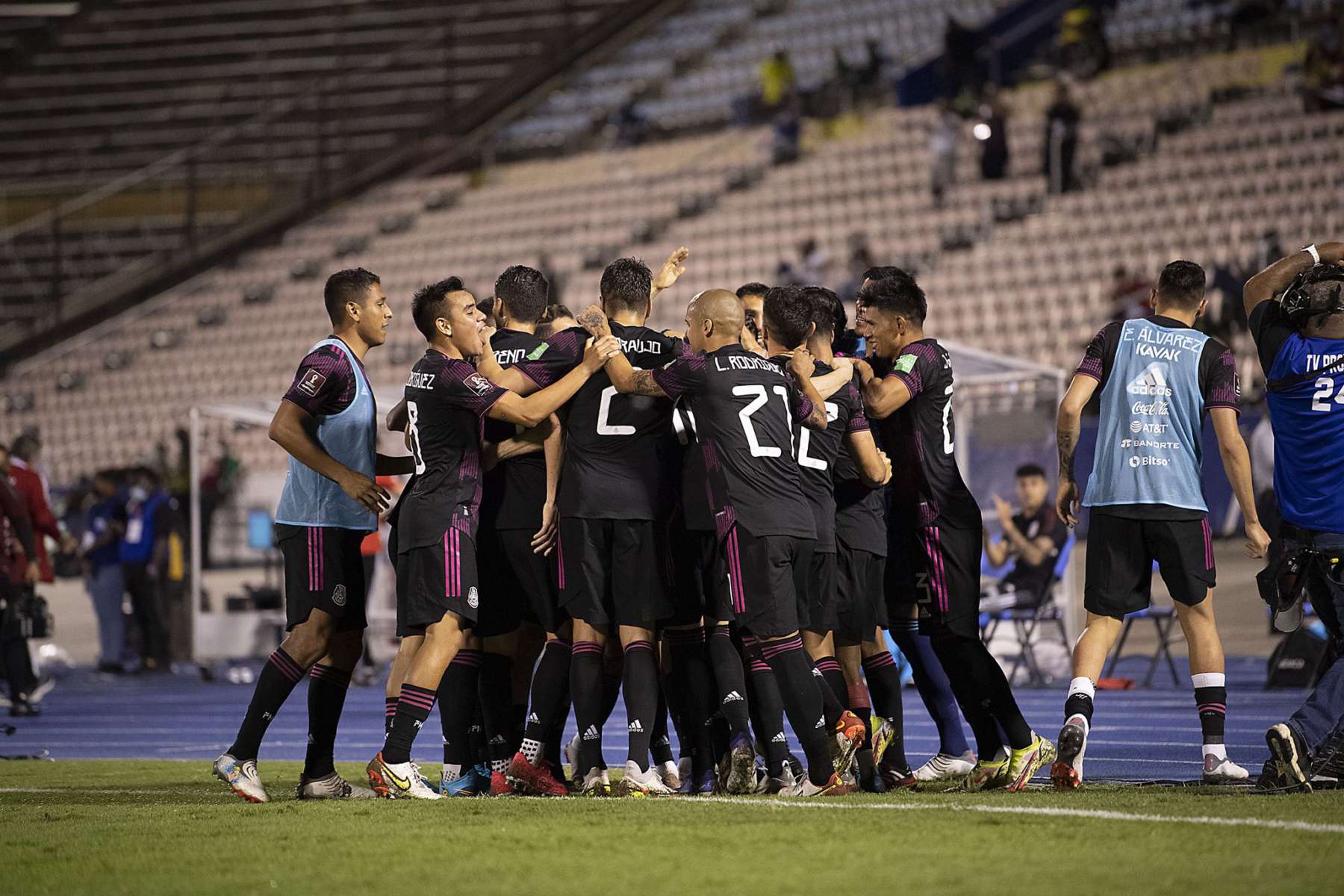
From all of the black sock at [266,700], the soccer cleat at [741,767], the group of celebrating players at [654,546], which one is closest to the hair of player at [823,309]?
the group of celebrating players at [654,546]

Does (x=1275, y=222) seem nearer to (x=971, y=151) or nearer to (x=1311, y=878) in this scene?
(x=971, y=151)

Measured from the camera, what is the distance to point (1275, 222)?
21.6 metres

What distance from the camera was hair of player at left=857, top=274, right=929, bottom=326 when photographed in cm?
752

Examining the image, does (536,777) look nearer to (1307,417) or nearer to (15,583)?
(1307,417)

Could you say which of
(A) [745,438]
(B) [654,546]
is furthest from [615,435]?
(A) [745,438]

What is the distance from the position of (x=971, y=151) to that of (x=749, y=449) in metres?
22.1

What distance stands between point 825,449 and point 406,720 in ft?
6.93

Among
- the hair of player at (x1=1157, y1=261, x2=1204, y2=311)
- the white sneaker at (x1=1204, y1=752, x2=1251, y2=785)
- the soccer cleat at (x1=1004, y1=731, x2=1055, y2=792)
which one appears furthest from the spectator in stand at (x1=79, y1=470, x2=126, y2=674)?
the white sneaker at (x1=1204, y1=752, x2=1251, y2=785)

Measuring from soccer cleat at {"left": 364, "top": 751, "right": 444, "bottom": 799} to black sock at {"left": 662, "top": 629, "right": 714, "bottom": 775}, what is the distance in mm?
1144

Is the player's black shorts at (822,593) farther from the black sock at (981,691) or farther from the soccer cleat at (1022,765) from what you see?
the soccer cleat at (1022,765)

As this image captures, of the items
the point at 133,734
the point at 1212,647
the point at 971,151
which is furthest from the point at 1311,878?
the point at 971,151

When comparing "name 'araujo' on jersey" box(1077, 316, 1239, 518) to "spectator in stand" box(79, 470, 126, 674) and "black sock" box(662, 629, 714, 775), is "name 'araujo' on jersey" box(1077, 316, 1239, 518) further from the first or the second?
"spectator in stand" box(79, 470, 126, 674)

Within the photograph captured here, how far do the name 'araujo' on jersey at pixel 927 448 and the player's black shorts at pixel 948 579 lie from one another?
0.06 metres

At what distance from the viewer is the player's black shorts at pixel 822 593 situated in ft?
23.9
